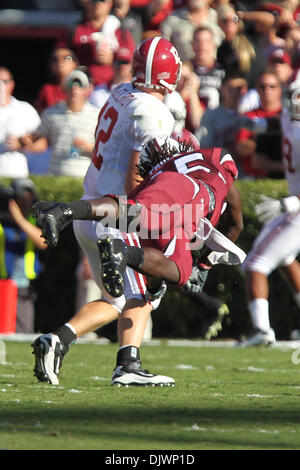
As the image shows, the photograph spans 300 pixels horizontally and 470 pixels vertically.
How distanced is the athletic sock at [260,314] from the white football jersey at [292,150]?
1.00 meters

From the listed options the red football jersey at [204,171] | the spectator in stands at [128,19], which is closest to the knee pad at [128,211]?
the red football jersey at [204,171]

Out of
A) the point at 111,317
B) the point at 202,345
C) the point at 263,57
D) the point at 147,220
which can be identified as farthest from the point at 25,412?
the point at 263,57

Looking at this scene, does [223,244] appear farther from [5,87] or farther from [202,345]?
[5,87]

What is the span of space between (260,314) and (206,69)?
480 centimetres

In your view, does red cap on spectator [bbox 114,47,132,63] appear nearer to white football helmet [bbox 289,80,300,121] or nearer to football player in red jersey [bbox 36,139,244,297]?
white football helmet [bbox 289,80,300,121]

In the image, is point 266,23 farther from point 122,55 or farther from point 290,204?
point 290,204

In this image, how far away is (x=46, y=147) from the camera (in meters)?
11.0

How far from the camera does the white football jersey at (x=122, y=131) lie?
6348 mm

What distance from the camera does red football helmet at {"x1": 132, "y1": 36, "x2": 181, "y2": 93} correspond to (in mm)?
6566

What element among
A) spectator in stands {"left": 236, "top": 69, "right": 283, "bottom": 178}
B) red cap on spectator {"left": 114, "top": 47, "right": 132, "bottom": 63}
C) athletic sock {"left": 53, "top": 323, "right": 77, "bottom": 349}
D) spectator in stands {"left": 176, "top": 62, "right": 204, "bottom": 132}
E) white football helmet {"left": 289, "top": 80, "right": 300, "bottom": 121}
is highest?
red cap on spectator {"left": 114, "top": 47, "right": 132, "bottom": 63}

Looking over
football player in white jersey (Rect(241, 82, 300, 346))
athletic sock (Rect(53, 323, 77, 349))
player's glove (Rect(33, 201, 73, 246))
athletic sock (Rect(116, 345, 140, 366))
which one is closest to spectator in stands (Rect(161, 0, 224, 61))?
football player in white jersey (Rect(241, 82, 300, 346))

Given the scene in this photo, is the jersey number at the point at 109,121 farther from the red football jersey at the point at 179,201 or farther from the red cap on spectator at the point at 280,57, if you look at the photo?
the red cap on spectator at the point at 280,57

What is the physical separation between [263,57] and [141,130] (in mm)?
6715

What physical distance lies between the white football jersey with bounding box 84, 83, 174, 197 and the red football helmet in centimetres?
10
